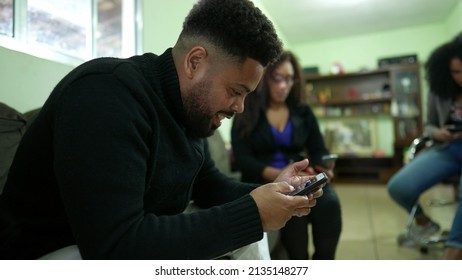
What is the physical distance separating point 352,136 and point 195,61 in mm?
2799

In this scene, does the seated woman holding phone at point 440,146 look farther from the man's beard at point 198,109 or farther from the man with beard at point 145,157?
the man's beard at point 198,109

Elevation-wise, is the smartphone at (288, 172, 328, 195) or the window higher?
the window

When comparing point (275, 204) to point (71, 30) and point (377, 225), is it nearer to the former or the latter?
point (71, 30)

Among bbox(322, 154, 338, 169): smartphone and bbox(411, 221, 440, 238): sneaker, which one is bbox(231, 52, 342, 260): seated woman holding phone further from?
bbox(411, 221, 440, 238): sneaker

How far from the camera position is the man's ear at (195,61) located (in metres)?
0.48

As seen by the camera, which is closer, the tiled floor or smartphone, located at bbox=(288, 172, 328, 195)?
smartphone, located at bbox=(288, 172, 328, 195)

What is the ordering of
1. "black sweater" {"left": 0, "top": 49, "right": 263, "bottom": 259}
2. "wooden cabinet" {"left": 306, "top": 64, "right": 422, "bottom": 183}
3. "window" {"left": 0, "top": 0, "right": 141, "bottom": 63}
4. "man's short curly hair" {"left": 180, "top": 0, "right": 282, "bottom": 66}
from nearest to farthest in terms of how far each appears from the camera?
"black sweater" {"left": 0, "top": 49, "right": 263, "bottom": 259}, "man's short curly hair" {"left": 180, "top": 0, "right": 282, "bottom": 66}, "window" {"left": 0, "top": 0, "right": 141, "bottom": 63}, "wooden cabinet" {"left": 306, "top": 64, "right": 422, "bottom": 183}

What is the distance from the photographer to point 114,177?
0.36 metres

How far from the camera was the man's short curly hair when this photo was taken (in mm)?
470

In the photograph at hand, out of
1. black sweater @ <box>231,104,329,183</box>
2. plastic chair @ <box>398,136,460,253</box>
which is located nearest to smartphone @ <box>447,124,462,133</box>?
plastic chair @ <box>398,136,460,253</box>

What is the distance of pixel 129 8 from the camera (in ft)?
2.30

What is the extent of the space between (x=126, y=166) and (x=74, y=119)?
86 mm

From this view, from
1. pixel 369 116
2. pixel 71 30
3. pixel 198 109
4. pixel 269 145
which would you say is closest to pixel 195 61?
pixel 198 109

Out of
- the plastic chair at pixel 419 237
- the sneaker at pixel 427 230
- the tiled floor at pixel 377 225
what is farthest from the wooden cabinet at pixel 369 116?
Result: the sneaker at pixel 427 230
